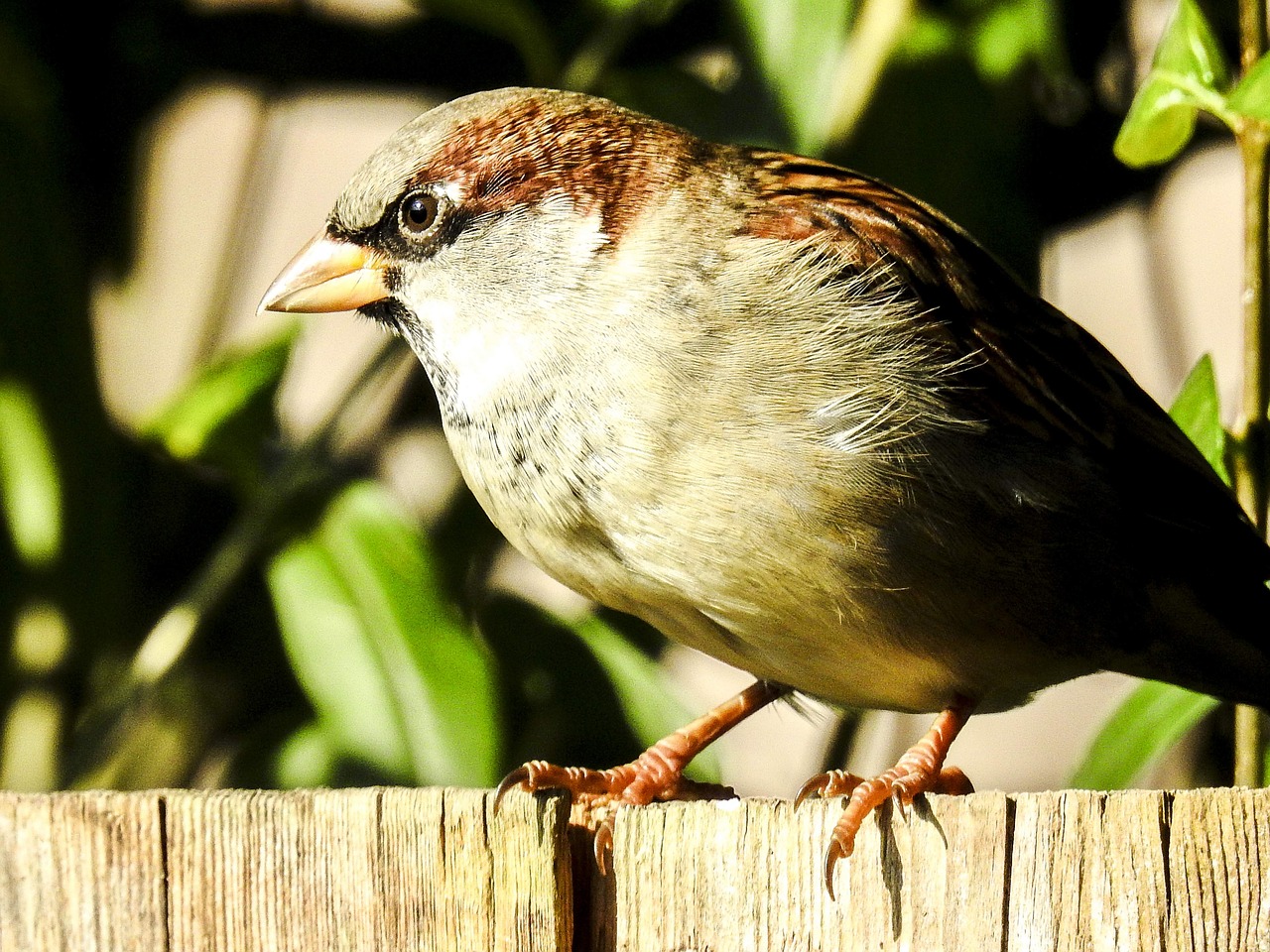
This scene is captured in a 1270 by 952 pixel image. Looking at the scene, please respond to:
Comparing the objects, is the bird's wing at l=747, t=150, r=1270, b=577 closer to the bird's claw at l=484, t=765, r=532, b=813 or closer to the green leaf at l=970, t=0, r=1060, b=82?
the bird's claw at l=484, t=765, r=532, b=813

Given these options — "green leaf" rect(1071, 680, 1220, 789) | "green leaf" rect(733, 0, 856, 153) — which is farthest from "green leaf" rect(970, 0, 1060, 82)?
"green leaf" rect(1071, 680, 1220, 789)

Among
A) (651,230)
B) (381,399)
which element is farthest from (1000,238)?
(381,399)

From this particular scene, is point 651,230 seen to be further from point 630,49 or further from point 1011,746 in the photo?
point 1011,746

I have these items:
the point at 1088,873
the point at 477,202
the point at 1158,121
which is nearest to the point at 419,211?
the point at 477,202

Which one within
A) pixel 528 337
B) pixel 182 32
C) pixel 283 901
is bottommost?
pixel 283 901

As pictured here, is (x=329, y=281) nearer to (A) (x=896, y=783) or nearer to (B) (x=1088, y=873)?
(A) (x=896, y=783)

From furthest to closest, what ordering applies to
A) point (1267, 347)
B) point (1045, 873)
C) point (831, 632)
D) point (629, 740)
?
point (629, 740)
point (1267, 347)
point (831, 632)
point (1045, 873)

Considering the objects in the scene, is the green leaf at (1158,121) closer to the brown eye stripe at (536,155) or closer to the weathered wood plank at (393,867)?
the brown eye stripe at (536,155)
